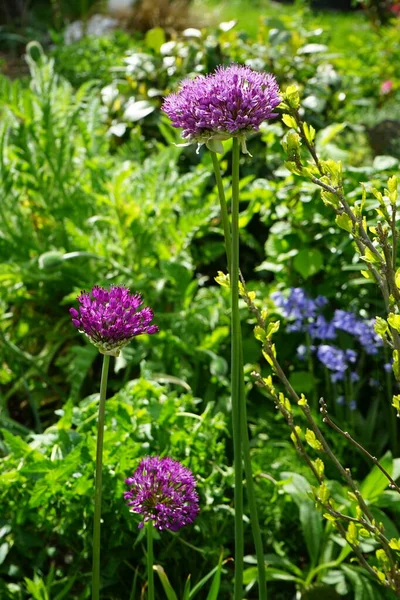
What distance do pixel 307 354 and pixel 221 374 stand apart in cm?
29

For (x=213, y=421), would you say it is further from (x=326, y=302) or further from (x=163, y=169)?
(x=163, y=169)

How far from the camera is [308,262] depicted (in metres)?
2.29

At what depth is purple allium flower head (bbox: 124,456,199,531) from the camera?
3.92ft

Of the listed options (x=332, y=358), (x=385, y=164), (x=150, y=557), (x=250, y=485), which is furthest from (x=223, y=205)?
(x=385, y=164)

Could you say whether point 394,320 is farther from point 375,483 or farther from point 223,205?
point 375,483

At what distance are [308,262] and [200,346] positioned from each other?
1.22 ft

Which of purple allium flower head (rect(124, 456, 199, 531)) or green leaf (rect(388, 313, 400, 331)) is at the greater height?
green leaf (rect(388, 313, 400, 331))

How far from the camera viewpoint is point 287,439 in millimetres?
2250

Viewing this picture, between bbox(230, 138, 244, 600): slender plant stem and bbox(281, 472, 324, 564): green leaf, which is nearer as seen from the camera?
bbox(230, 138, 244, 600): slender plant stem

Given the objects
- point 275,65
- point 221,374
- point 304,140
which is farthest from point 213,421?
point 275,65

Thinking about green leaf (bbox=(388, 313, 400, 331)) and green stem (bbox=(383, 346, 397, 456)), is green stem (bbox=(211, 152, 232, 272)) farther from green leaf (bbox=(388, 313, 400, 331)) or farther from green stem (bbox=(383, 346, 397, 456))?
green stem (bbox=(383, 346, 397, 456))

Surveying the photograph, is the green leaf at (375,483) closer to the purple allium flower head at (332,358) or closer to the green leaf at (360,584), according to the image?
the green leaf at (360,584)

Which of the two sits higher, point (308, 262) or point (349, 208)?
point (349, 208)

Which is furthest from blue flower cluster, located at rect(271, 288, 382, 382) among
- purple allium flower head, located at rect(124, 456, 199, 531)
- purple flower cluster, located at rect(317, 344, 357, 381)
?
purple allium flower head, located at rect(124, 456, 199, 531)
